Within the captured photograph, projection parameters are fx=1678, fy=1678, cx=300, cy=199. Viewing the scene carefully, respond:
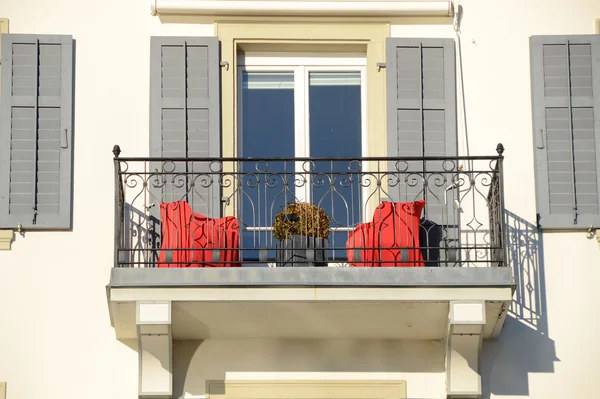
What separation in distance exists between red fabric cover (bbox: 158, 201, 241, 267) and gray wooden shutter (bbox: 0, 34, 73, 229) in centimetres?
100

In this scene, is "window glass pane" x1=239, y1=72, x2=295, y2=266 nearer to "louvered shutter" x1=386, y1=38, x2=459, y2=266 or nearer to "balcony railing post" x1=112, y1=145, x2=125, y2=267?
"louvered shutter" x1=386, y1=38, x2=459, y2=266

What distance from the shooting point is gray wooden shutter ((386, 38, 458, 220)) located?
13.3 metres

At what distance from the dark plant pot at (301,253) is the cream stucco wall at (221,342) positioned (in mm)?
674

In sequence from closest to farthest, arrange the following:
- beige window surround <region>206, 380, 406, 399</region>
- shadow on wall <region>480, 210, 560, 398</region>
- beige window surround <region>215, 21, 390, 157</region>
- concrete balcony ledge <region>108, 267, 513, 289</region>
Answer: concrete balcony ledge <region>108, 267, 513, 289</region> → beige window surround <region>206, 380, 406, 399</region> → shadow on wall <region>480, 210, 560, 398</region> → beige window surround <region>215, 21, 390, 157</region>

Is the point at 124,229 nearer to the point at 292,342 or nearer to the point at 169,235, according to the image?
the point at 169,235

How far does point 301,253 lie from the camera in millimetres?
12508

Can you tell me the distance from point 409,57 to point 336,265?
6.10 feet

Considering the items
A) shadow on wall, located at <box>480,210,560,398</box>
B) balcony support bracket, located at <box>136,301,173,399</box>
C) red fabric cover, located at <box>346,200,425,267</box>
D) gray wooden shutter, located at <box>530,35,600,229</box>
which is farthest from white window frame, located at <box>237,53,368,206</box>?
balcony support bracket, located at <box>136,301,173,399</box>

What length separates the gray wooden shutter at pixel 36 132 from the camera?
1312 cm

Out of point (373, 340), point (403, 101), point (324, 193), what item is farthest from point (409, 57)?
point (373, 340)

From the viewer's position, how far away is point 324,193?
13.3m

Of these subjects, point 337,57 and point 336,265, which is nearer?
point 336,265

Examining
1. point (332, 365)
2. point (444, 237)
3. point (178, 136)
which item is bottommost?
point (332, 365)

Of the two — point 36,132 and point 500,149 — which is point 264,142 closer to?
point 36,132
